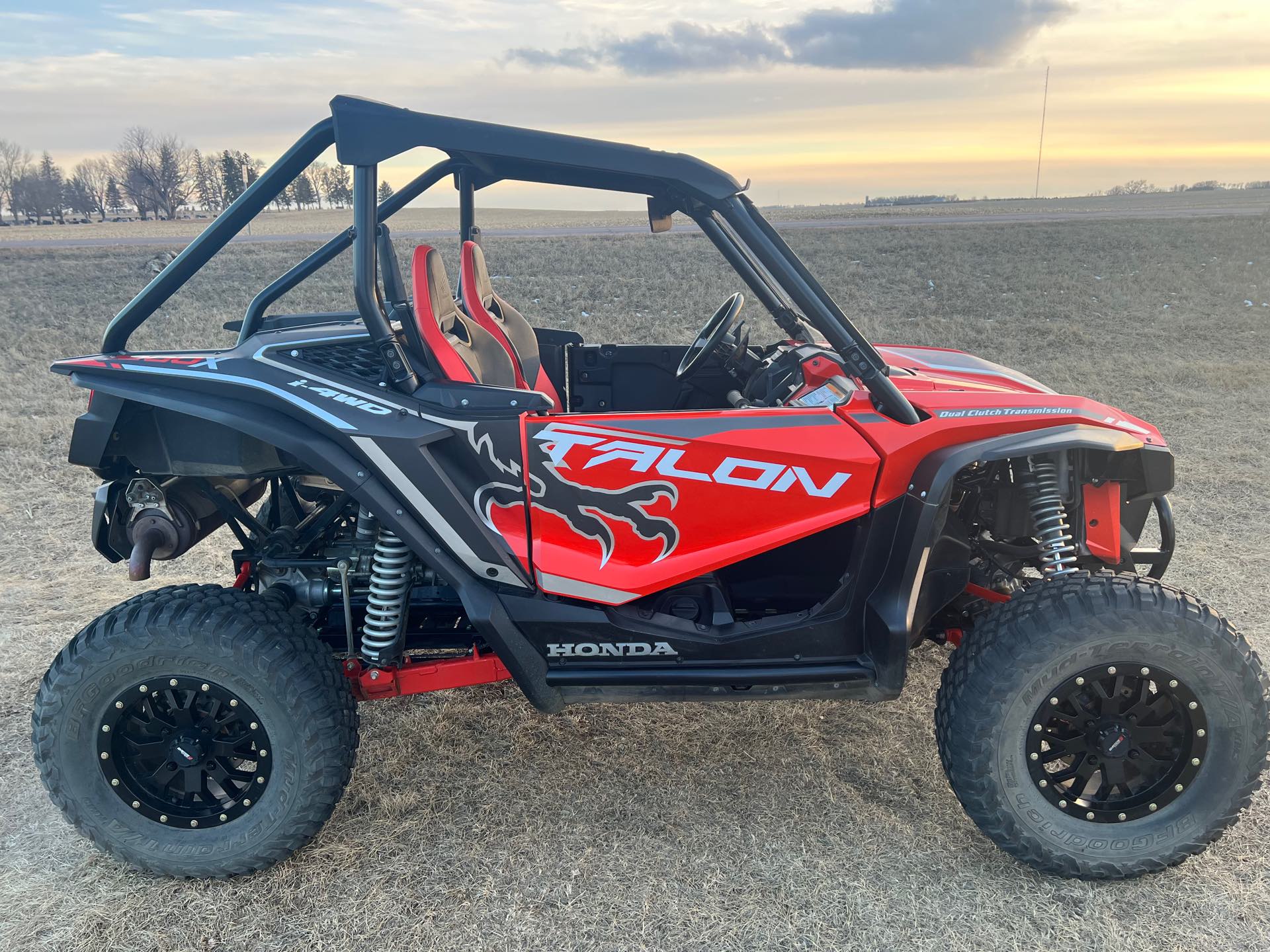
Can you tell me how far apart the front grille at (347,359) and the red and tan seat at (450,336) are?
17 cm

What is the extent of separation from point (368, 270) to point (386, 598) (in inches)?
40.4

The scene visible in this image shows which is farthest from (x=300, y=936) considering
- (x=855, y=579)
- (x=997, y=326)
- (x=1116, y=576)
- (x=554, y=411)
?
(x=997, y=326)

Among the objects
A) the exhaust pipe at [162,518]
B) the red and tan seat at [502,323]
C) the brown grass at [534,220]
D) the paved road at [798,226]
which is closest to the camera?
the exhaust pipe at [162,518]

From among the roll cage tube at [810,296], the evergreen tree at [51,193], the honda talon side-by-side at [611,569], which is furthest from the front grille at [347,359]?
the evergreen tree at [51,193]

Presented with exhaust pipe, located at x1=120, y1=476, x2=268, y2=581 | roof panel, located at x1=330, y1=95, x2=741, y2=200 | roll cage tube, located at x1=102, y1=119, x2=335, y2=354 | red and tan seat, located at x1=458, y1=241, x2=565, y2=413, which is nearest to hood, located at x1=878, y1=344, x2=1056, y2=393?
roof panel, located at x1=330, y1=95, x2=741, y2=200

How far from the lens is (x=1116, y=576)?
270 cm

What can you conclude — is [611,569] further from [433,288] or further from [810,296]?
[433,288]

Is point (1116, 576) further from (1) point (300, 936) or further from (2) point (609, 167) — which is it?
(1) point (300, 936)

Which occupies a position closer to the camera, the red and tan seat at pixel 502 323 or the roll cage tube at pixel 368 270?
the roll cage tube at pixel 368 270

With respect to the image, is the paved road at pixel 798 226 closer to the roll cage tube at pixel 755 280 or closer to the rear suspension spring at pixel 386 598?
the roll cage tube at pixel 755 280

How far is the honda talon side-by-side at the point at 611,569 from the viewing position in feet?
8.54

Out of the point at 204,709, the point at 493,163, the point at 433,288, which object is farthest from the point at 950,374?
the point at 204,709

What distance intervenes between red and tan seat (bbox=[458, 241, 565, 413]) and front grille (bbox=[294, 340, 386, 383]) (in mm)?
708

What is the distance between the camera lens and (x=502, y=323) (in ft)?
12.8
